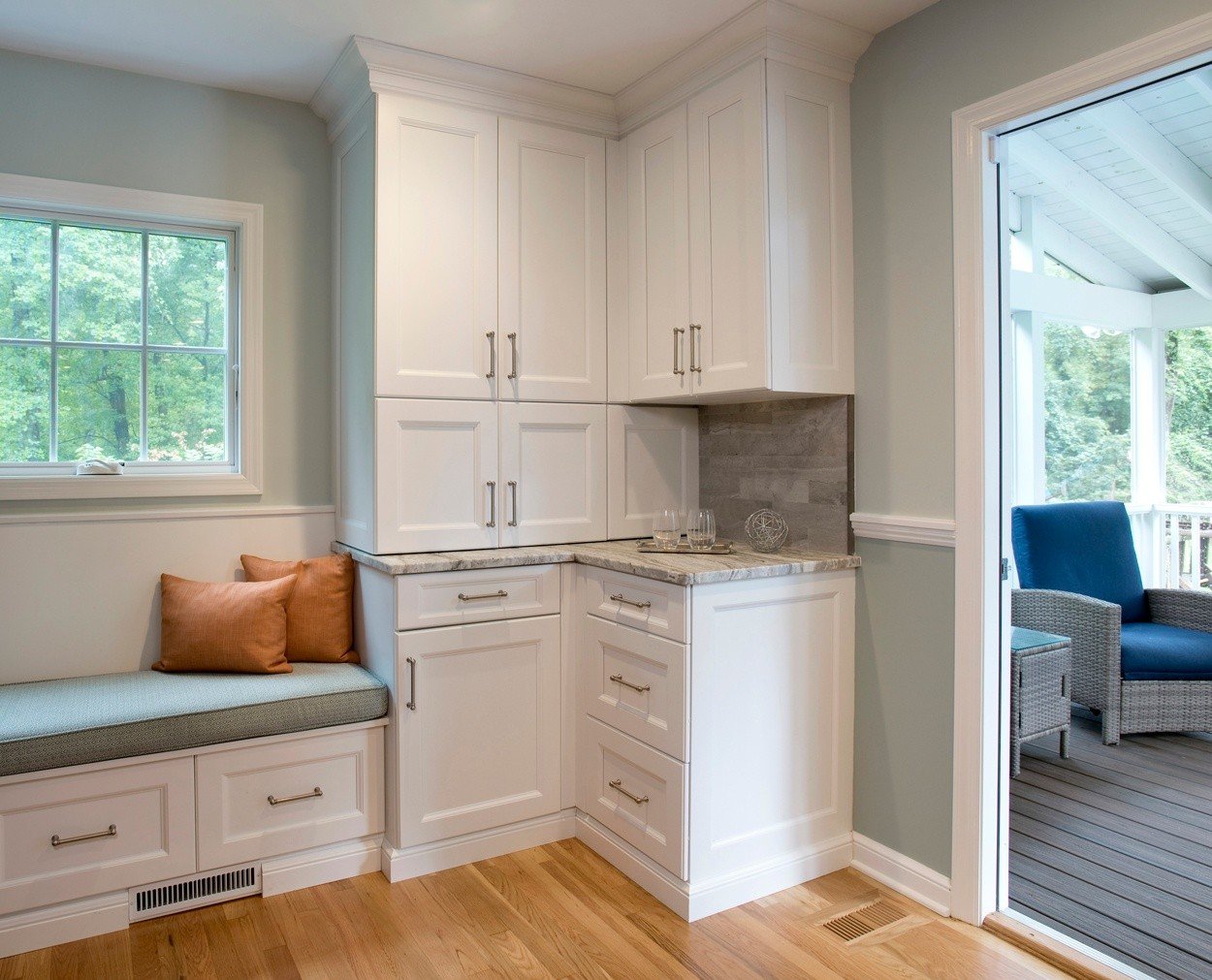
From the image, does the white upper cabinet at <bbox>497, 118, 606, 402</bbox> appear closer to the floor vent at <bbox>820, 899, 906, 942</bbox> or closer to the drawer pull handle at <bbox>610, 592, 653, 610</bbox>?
the drawer pull handle at <bbox>610, 592, 653, 610</bbox>

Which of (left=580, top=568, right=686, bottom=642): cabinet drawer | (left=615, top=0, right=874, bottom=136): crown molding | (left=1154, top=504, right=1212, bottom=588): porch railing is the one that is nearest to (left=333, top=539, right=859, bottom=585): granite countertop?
(left=580, top=568, right=686, bottom=642): cabinet drawer

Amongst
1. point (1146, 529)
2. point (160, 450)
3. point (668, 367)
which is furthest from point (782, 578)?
point (1146, 529)

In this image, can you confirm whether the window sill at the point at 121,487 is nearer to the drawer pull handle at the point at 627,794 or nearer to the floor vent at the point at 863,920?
the drawer pull handle at the point at 627,794

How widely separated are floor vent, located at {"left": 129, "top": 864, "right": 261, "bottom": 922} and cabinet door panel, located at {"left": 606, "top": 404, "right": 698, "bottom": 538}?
1543 mm

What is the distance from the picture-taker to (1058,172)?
171 inches

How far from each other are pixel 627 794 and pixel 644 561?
2.29 feet

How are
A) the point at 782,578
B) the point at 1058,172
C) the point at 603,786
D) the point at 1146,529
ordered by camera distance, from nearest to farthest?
the point at 782,578
the point at 603,786
the point at 1058,172
the point at 1146,529

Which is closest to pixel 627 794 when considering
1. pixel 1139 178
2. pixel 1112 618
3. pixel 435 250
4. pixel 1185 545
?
pixel 435 250

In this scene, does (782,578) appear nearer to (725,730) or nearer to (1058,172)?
(725,730)

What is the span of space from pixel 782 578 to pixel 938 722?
0.57 metres

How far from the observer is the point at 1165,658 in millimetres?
3549

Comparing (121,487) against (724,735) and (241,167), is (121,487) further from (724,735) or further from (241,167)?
(724,735)

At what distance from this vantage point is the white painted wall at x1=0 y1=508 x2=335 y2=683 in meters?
2.66

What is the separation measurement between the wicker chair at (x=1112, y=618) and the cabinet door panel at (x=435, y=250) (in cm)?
267
